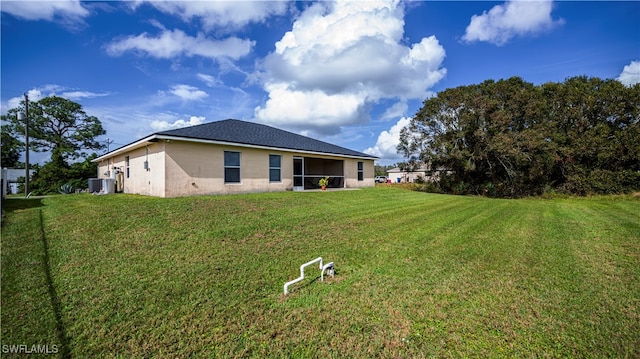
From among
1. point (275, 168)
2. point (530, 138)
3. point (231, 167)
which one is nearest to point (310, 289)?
point (231, 167)

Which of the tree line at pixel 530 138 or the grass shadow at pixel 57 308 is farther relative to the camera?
the tree line at pixel 530 138

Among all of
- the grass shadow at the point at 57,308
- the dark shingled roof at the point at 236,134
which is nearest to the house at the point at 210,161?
the dark shingled roof at the point at 236,134

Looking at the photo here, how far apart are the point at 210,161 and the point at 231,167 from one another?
101 centimetres

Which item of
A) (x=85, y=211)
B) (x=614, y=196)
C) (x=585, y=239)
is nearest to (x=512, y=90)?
(x=614, y=196)

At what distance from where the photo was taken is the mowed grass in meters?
2.68

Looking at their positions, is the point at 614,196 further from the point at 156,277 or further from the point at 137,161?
the point at 137,161

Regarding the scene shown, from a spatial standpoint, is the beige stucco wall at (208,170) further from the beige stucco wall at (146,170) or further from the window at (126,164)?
the window at (126,164)

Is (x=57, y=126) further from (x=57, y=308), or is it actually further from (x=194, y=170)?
(x=57, y=308)

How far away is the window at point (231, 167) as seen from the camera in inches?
496

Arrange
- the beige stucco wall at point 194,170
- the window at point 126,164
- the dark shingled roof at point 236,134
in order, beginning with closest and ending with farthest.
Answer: the beige stucco wall at point 194,170
the dark shingled roof at point 236,134
the window at point 126,164

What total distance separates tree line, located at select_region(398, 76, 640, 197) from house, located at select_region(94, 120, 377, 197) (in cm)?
977

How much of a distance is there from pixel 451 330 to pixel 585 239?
6098 millimetres

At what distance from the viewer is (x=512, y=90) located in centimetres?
2189

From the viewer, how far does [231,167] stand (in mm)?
12742
